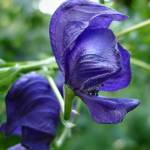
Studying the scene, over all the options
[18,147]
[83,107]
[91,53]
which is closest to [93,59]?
[91,53]

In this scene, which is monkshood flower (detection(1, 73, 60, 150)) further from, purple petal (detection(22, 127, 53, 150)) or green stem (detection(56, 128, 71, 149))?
green stem (detection(56, 128, 71, 149))

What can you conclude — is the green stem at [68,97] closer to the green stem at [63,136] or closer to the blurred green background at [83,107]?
the green stem at [63,136]

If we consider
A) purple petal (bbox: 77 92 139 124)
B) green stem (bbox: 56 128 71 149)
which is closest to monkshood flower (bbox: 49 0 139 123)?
purple petal (bbox: 77 92 139 124)

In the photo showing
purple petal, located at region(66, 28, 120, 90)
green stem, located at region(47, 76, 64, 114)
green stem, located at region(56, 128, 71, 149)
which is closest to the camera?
purple petal, located at region(66, 28, 120, 90)

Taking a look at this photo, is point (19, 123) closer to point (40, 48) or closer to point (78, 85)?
point (78, 85)

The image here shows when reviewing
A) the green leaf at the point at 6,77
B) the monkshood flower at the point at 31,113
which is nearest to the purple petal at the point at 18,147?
the monkshood flower at the point at 31,113

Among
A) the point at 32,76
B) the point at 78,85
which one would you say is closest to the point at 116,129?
the point at 32,76

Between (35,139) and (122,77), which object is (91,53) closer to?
(122,77)
